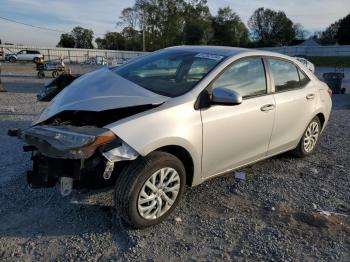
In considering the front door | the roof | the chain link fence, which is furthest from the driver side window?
the chain link fence

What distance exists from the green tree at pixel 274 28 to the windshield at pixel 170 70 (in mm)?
94692

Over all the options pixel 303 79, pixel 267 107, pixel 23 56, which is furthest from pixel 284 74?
pixel 23 56

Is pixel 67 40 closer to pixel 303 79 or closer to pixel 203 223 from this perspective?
pixel 303 79

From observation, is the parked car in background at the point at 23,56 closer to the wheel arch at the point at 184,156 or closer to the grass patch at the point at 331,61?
the grass patch at the point at 331,61

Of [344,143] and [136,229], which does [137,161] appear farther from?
[344,143]

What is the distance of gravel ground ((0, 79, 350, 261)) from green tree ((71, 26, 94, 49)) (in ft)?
281

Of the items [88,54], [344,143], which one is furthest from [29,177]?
[88,54]

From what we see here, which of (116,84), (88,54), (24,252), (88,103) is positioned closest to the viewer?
(24,252)

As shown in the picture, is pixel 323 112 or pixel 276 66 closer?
pixel 276 66

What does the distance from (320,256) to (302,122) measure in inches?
97.2

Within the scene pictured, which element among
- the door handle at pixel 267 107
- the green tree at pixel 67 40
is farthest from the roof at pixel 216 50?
the green tree at pixel 67 40

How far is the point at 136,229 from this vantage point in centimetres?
372

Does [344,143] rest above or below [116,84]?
below

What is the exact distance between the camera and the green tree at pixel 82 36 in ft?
283
